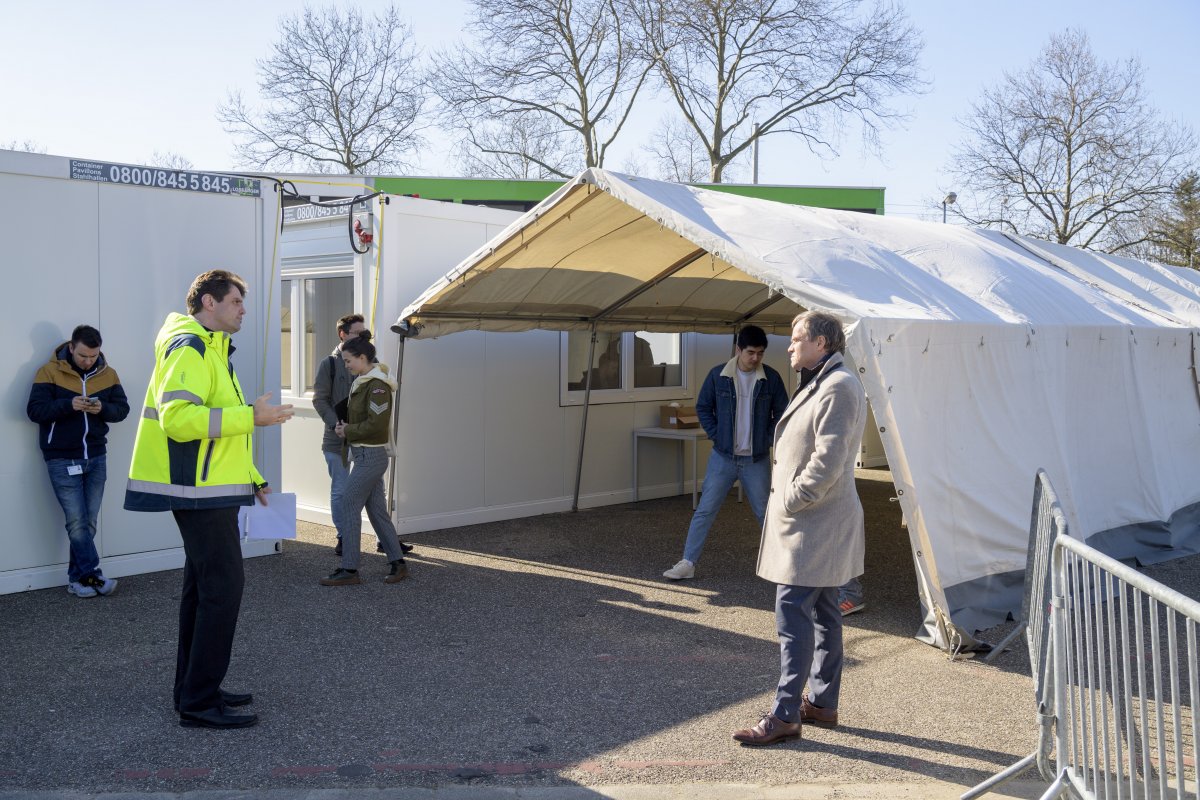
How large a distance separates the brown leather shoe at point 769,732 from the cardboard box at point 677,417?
750cm

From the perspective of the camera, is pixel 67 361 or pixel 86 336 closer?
pixel 86 336

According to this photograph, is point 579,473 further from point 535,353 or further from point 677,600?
point 677,600

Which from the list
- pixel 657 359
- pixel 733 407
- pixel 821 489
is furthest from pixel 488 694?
pixel 657 359

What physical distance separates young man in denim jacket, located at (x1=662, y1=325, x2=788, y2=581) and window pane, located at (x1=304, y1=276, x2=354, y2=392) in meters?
4.03

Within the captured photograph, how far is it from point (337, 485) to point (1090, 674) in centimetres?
567

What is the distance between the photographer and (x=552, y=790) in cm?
409

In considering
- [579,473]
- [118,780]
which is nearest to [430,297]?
[579,473]

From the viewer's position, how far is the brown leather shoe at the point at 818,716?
477 cm

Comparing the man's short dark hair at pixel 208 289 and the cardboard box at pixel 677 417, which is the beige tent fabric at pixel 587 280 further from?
the man's short dark hair at pixel 208 289

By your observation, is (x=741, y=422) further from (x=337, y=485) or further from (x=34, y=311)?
(x=34, y=311)

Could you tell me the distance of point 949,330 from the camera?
6.17m

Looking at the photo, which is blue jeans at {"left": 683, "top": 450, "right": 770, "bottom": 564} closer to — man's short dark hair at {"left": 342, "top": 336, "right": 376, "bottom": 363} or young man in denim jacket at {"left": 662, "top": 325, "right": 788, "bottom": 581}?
young man in denim jacket at {"left": 662, "top": 325, "right": 788, "bottom": 581}

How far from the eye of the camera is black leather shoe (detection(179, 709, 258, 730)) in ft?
15.2

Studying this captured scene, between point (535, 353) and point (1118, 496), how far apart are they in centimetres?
545
